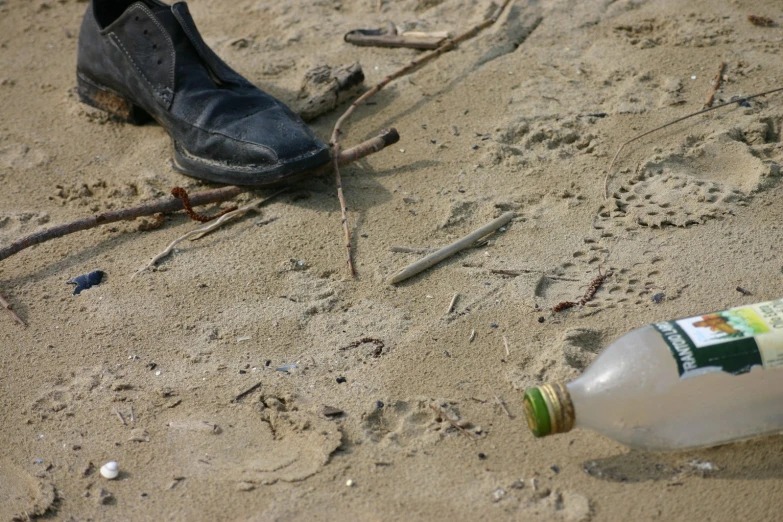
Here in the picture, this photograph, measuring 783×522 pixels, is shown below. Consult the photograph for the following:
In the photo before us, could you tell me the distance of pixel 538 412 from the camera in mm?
1658

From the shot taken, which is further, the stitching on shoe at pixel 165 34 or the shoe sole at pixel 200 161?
the stitching on shoe at pixel 165 34

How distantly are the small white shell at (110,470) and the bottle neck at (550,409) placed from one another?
96cm

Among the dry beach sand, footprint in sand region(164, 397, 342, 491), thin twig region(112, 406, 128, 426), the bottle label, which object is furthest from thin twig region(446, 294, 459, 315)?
thin twig region(112, 406, 128, 426)

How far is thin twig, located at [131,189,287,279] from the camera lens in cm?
264

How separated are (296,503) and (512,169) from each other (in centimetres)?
149

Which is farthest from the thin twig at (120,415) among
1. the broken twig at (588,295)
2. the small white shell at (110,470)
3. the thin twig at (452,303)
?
the broken twig at (588,295)

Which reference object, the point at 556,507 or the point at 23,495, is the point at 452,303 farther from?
the point at 23,495

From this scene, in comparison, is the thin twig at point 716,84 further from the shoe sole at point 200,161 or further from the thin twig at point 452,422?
the thin twig at point 452,422

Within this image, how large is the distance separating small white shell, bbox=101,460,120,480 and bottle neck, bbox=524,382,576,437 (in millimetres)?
956

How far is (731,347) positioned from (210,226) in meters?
1.71

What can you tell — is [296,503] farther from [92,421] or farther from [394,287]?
[394,287]

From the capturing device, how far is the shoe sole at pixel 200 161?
2.81 m

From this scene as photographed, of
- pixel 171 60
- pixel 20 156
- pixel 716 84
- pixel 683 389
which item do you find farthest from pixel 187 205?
pixel 716 84

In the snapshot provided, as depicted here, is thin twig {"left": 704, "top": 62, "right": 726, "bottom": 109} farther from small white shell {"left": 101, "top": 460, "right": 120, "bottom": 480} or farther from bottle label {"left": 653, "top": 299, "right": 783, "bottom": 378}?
small white shell {"left": 101, "top": 460, "right": 120, "bottom": 480}
